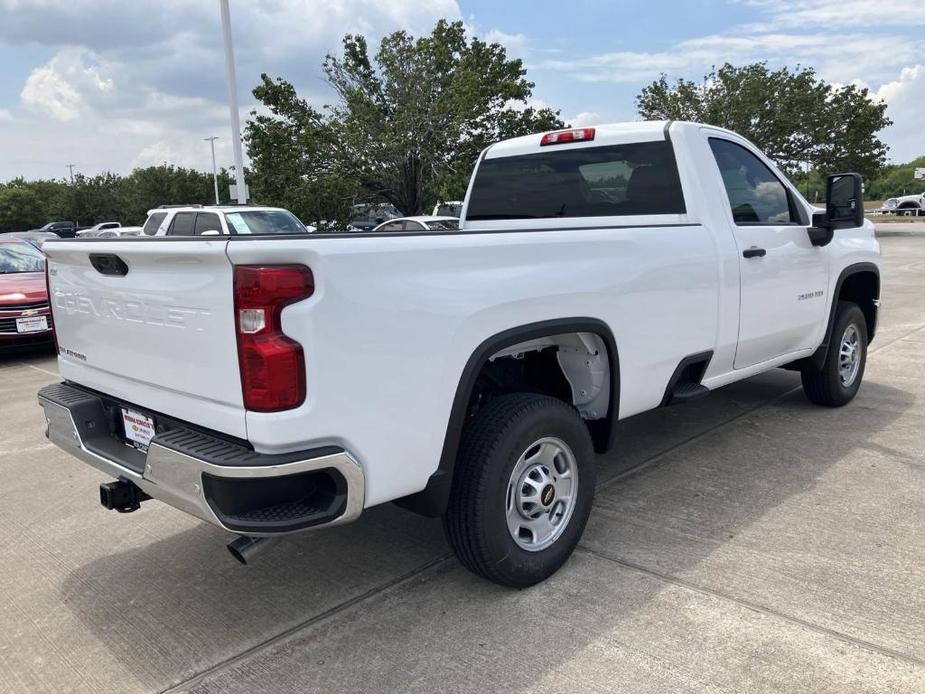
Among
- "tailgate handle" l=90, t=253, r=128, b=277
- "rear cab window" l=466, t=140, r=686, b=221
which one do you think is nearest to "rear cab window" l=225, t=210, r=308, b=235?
"rear cab window" l=466, t=140, r=686, b=221

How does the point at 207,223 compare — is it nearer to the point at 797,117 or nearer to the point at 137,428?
the point at 137,428

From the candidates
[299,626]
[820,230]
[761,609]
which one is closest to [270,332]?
[299,626]

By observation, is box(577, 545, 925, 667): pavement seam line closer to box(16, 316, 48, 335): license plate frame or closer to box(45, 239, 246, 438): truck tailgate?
box(45, 239, 246, 438): truck tailgate

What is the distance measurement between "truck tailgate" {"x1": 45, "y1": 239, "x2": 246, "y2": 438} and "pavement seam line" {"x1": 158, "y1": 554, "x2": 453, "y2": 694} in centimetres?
93

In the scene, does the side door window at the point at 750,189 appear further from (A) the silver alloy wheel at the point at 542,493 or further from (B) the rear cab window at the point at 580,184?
(A) the silver alloy wheel at the point at 542,493

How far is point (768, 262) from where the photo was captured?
14.7ft

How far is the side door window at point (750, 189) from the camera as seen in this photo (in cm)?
442

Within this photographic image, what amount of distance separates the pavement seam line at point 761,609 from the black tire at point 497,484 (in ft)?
1.18

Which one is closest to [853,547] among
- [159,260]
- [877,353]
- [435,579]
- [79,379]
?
[435,579]

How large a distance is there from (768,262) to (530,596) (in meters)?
2.56

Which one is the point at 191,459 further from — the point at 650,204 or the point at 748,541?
the point at 650,204

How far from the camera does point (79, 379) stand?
10.9 feet

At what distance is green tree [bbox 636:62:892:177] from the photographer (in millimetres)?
31453

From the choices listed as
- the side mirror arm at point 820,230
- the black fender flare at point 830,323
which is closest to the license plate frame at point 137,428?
the side mirror arm at point 820,230
